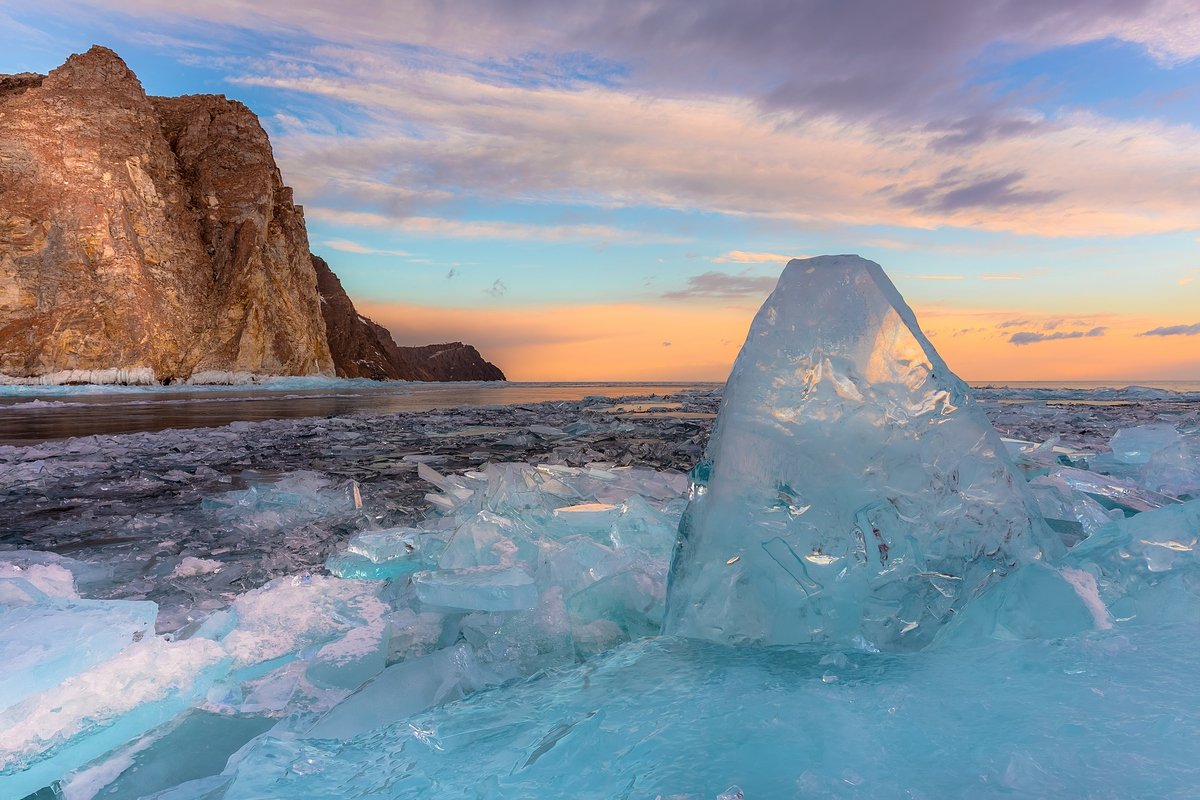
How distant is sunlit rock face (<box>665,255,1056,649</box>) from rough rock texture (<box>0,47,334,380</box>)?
143 feet

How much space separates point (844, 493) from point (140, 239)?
4819 centimetres

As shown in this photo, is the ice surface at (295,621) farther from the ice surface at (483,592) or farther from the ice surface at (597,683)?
the ice surface at (483,592)

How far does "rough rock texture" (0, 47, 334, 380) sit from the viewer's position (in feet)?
114

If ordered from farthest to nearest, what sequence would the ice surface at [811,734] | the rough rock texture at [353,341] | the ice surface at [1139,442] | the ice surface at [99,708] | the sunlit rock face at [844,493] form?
1. the rough rock texture at [353,341]
2. the ice surface at [1139,442]
3. the sunlit rock face at [844,493]
4. the ice surface at [99,708]
5. the ice surface at [811,734]

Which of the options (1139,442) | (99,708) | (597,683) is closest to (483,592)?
(597,683)

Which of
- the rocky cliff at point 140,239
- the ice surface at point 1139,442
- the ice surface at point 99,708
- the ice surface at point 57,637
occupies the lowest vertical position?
the ice surface at point 99,708

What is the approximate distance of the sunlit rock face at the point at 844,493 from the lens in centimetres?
158

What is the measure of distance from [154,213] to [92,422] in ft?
126

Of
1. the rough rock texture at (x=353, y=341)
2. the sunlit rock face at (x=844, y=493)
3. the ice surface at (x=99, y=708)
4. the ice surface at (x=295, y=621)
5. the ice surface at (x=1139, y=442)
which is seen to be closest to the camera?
the ice surface at (x=99, y=708)

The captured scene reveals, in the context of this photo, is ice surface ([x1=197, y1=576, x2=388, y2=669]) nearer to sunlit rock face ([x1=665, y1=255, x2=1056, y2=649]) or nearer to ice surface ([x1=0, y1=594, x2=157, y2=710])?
ice surface ([x1=0, y1=594, x2=157, y2=710])

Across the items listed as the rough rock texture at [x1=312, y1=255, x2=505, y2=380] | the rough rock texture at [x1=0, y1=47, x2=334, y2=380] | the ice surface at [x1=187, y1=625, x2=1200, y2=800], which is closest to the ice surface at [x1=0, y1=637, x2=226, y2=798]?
the ice surface at [x1=187, y1=625, x2=1200, y2=800]

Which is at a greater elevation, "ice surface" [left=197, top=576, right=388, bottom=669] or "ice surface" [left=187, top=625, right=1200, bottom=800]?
"ice surface" [left=187, top=625, right=1200, bottom=800]

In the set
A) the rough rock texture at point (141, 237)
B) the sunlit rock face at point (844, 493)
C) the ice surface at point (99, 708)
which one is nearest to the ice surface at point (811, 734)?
the sunlit rock face at point (844, 493)

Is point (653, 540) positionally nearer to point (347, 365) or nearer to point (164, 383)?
point (164, 383)
